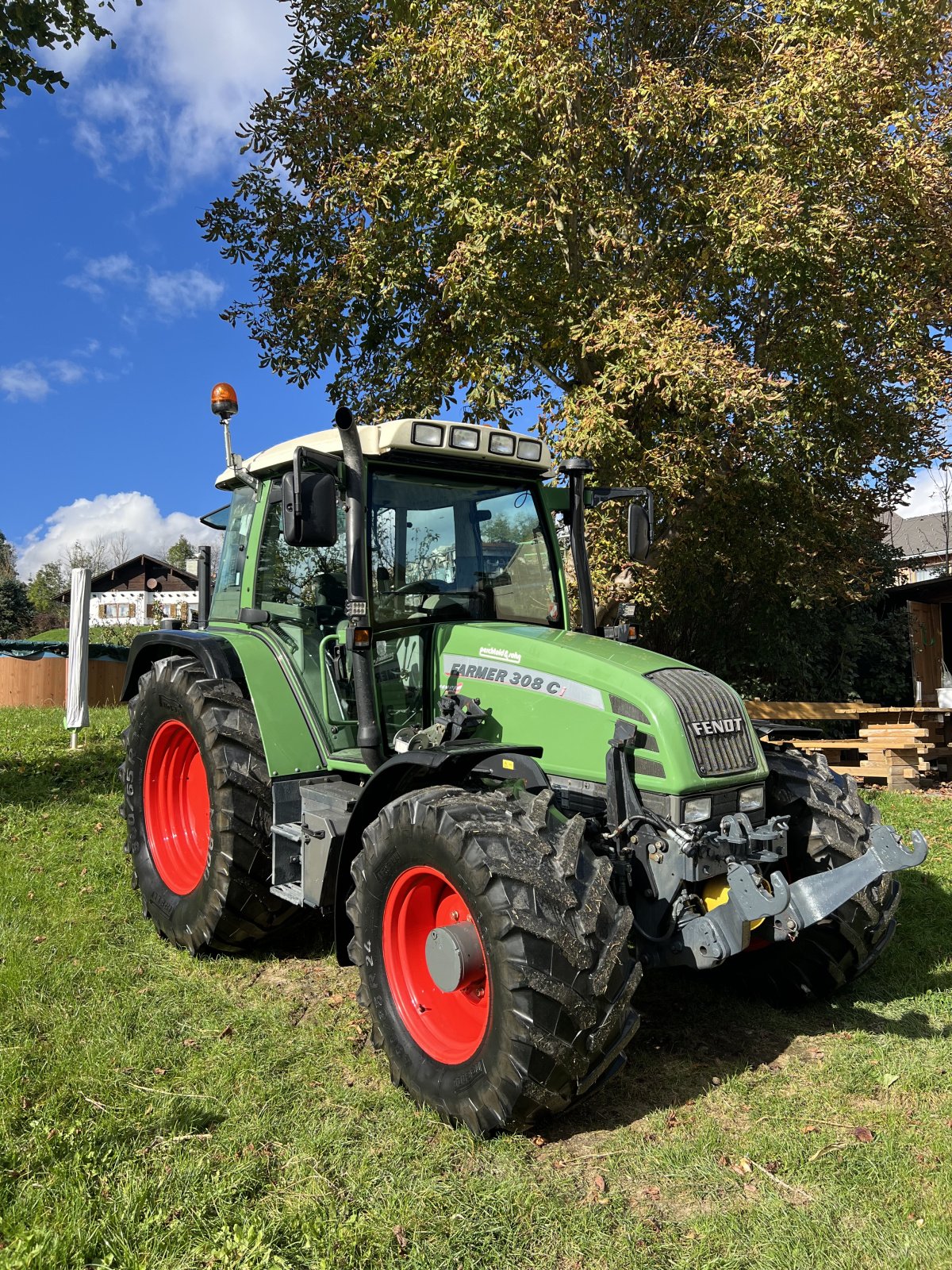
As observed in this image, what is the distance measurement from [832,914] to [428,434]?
A: 8.55 feet

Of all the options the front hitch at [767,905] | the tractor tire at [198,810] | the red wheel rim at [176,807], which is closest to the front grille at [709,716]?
the front hitch at [767,905]

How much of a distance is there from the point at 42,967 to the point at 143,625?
15.3 meters

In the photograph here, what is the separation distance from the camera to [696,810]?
3443 millimetres

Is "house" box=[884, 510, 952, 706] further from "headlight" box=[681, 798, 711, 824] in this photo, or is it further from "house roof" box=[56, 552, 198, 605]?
"house roof" box=[56, 552, 198, 605]

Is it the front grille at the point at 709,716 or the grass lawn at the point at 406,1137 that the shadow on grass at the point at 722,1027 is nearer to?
the grass lawn at the point at 406,1137

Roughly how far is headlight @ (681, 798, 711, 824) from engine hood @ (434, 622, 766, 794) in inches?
2.0

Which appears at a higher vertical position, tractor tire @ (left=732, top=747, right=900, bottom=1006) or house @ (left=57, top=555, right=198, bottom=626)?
house @ (left=57, top=555, right=198, bottom=626)

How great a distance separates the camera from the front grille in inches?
138

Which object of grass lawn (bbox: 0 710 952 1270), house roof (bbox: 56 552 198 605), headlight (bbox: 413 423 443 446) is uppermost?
house roof (bbox: 56 552 198 605)

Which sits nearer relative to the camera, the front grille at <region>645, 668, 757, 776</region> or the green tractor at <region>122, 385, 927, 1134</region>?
the green tractor at <region>122, 385, 927, 1134</region>

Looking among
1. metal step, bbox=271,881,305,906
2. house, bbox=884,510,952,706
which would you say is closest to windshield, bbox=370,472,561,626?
metal step, bbox=271,881,305,906

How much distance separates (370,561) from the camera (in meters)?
4.15

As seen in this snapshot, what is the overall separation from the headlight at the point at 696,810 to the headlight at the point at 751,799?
9.0 inches

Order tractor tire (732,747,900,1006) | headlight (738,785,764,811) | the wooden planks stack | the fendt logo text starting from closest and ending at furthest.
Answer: the fendt logo text, headlight (738,785,764,811), tractor tire (732,747,900,1006), the wooden planks stack
